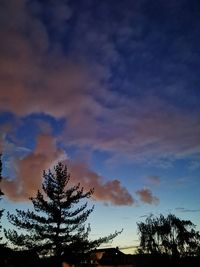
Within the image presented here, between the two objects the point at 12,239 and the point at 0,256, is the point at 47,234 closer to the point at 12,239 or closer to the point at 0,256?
the point at 12,239

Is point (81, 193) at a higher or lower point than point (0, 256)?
higher

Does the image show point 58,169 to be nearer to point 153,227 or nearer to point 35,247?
point 35,247

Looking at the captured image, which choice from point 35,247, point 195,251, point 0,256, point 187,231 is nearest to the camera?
point 0,256

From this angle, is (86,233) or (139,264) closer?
(86,233)

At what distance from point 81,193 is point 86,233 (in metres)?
4.62

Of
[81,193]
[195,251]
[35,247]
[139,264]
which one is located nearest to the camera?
[35,247]

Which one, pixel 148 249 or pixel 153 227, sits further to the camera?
pixel 153 227

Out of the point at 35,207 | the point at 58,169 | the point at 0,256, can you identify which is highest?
→ the point at 58,169

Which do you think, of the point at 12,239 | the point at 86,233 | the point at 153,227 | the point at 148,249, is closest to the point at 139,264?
the point at 148,249

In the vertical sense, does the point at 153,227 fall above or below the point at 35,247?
above

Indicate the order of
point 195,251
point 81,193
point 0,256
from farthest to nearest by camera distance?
point 195,251
point 81,193
point 0,256

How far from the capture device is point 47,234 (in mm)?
37156

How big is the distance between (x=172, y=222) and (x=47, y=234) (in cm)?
4833

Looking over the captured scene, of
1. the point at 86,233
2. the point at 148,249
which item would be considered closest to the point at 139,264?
the point at 148,249
